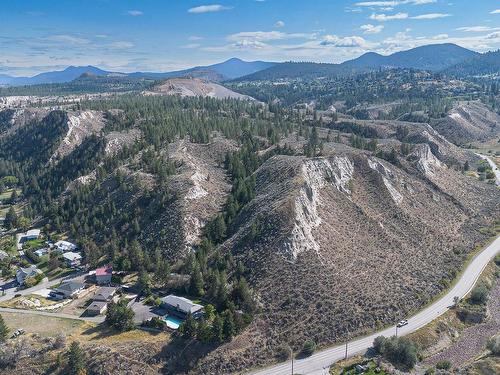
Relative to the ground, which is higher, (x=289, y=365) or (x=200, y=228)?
(x=200, y=228)

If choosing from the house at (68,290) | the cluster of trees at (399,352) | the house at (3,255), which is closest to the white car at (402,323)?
the cluster of trees at (399,352)

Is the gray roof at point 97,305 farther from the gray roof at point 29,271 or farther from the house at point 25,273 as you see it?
the gray roof at point 29,271

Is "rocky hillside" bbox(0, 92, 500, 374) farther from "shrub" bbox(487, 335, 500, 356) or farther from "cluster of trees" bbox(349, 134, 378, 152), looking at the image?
"shrub" bbox(487, 335, 500, 356)

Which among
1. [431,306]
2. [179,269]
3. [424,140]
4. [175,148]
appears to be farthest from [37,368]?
[424,140]

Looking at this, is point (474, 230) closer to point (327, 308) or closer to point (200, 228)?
point (327, 308)

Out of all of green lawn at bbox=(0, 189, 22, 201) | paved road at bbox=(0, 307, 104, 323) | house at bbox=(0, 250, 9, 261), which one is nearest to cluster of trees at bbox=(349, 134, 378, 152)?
paved road at bbox=(0, 307, 104, 323)

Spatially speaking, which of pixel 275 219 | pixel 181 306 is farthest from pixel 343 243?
pixel 181 306
